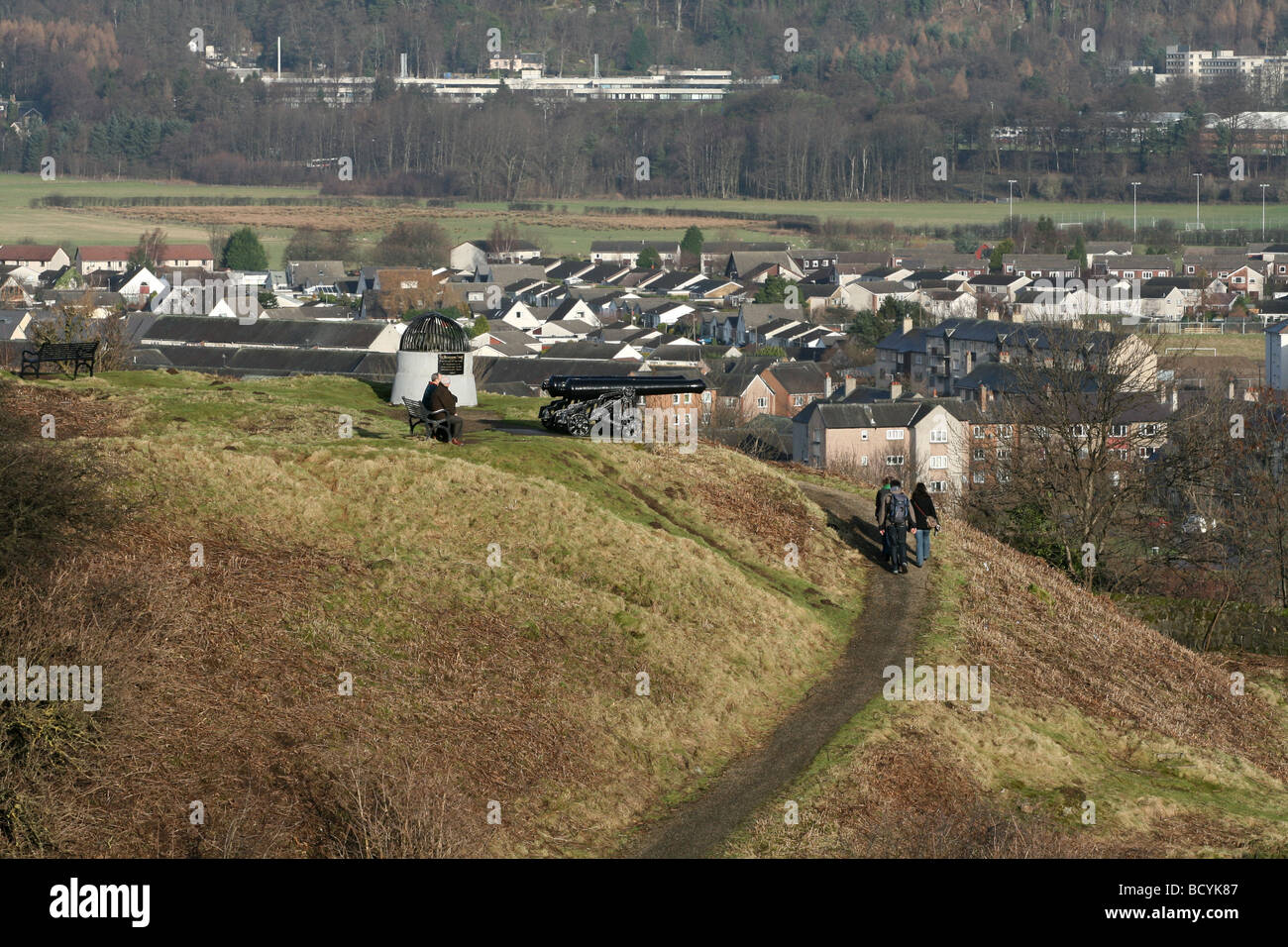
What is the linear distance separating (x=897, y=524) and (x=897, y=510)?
26 cm

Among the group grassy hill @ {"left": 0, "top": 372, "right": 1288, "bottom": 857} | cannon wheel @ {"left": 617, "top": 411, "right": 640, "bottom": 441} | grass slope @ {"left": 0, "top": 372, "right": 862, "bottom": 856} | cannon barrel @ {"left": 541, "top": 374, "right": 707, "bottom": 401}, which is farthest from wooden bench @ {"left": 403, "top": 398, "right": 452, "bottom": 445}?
cannon wheel @ {"left": 617, "top": 411, "right": 640, "bottom": 441}

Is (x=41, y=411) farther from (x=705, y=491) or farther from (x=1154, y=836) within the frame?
(x=1154, y=836)

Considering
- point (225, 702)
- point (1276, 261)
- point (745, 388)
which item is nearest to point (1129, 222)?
point (1276, 261)

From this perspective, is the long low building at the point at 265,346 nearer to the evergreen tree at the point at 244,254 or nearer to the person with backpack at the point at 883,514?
the person with backpack at the point at 883,514

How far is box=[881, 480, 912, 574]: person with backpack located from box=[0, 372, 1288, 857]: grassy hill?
65 centimetres

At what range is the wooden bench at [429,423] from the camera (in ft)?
97.2

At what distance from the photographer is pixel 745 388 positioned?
317 feet

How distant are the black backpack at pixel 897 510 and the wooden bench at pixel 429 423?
7.95 meters

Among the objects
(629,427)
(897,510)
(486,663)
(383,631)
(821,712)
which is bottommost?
(821,712)

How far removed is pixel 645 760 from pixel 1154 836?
668 cm

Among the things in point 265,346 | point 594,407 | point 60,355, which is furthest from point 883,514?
point 265,346

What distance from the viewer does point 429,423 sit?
97.8ft

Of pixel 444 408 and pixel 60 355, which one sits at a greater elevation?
pixel 60 355

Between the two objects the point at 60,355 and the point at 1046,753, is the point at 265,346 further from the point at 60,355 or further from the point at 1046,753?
the point at 1046,753
